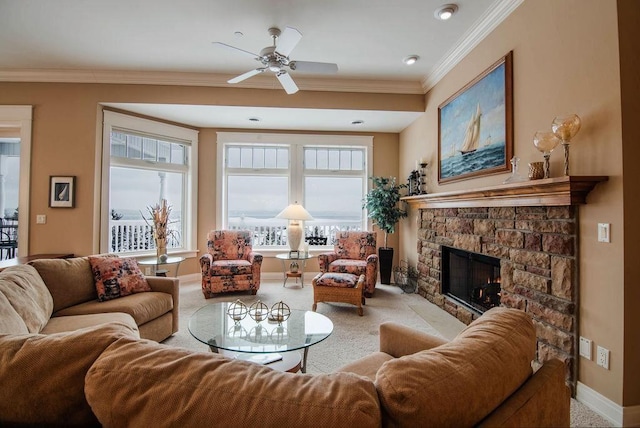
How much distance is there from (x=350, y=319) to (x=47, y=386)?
2907mm

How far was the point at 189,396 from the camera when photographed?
2.13 feet

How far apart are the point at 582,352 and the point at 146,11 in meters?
4.44

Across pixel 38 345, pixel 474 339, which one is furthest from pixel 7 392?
pixel 474 339

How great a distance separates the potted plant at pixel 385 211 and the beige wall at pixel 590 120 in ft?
7.78

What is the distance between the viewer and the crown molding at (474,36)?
264cm

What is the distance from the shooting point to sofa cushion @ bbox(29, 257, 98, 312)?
2.32 meters

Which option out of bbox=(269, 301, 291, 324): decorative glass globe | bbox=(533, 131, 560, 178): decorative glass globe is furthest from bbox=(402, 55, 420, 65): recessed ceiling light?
bbox=(269, 301, 291, 324): decorative glass globe

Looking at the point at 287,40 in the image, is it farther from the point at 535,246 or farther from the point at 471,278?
the point at 471,278

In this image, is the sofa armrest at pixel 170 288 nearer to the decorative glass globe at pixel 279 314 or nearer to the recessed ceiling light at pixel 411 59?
the decorative glass globe at pixel 279 314

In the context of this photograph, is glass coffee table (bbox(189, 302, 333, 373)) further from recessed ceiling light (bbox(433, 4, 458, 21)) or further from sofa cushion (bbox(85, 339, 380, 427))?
recessed ceiling light (bbox(433, 4, 458, 21))

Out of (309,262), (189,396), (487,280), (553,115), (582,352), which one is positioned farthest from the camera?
(309,262)

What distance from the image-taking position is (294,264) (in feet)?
16.9

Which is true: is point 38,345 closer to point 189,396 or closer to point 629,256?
point 189,396

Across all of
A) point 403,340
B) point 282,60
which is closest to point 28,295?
point 403,340
